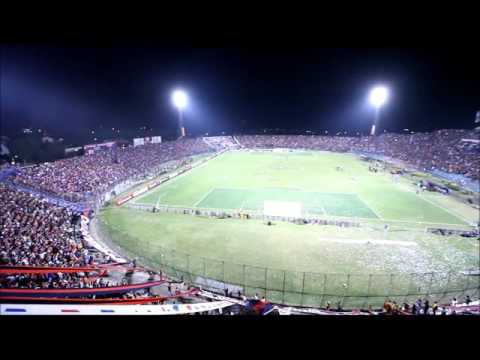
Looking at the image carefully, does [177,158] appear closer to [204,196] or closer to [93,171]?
[93,171]

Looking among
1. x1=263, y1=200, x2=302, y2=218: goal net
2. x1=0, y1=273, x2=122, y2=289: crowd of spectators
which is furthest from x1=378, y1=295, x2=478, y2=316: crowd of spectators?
x1=263, y1=200, x2=302, y2=218: goal net

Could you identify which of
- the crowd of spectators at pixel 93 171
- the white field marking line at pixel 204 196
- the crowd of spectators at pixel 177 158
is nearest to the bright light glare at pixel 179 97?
the crowd of spectators at pixel 177 158

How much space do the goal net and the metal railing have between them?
969 cm

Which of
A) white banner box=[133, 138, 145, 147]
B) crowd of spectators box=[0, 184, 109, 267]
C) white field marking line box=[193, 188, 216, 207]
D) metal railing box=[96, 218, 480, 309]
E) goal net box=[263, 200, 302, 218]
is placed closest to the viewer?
crowd of spectators box=[0, 184, 109, 267]

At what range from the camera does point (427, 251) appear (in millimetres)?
19344

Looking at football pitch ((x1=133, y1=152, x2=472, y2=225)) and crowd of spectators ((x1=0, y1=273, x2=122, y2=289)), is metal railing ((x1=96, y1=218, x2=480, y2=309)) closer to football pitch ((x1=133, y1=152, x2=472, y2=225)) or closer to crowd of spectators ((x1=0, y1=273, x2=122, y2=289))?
crowd of spectators ((x1=0, y1=273, x2=122, y2=289))

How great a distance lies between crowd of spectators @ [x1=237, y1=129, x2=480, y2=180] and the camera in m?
36.8

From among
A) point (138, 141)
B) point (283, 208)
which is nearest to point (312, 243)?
point (283, 208)

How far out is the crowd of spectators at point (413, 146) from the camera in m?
36.8

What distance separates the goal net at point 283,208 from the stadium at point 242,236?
0.20m

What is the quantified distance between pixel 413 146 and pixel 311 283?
151 feet

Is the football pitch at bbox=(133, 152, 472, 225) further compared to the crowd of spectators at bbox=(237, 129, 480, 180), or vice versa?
the crowd of spectators at bbox=(237, 129, 480, 180)

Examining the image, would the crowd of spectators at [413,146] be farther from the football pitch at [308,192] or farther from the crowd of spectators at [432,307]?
the crowd of spectators at [432,307]
